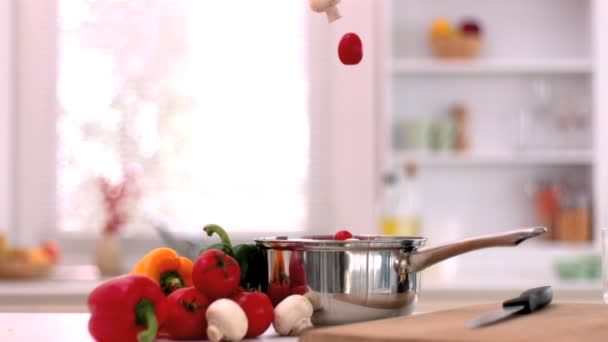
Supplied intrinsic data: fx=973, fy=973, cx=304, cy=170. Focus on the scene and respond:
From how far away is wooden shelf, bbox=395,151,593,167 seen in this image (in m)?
3.56

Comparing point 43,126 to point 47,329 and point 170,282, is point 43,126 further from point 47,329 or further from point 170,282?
point 170,282

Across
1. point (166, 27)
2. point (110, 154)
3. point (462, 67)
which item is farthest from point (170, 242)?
point (462, 67)


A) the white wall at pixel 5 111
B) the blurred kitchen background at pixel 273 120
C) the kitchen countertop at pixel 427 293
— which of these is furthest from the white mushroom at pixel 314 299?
the white wall at pixel 5 111

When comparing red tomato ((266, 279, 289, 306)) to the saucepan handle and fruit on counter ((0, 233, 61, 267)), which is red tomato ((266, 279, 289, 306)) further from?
fruit on counter ((0, 233, 61, 267))

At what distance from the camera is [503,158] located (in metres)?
3.56

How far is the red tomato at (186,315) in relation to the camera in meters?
1.15

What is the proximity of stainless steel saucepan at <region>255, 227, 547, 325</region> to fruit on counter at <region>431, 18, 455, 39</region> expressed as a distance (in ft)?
7.95

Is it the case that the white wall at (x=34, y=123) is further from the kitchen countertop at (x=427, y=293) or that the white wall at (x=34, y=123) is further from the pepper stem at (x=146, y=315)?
the pepper stem at (x=146, y=315)

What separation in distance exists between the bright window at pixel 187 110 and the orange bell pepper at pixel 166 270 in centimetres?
235

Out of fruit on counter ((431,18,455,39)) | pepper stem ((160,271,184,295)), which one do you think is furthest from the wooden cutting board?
fruit on counter ((431,18,455,39))

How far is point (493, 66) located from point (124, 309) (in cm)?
267

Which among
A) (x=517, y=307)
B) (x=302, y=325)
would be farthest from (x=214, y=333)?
(x=517, y=307)

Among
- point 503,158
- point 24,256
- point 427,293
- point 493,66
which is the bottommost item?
point 427,293

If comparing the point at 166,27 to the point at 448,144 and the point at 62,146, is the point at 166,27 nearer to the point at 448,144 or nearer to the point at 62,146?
the point at 62,146
